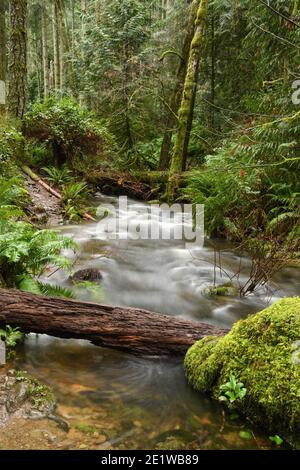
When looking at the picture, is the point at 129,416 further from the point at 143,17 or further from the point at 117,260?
the point at 143,17

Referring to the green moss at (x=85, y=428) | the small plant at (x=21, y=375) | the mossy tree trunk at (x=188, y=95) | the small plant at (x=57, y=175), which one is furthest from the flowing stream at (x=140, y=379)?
the mossy tree trunk at (x=188, y=95)

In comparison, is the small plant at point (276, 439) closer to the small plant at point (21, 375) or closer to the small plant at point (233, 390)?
the small plant at point (233, 390)

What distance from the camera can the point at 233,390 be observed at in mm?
3016

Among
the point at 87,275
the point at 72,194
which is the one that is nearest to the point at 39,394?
the point at 87,275

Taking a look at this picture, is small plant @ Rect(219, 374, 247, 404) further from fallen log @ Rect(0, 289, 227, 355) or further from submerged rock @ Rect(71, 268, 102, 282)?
submerged rock @ Rect(71, 268, 102, 282)

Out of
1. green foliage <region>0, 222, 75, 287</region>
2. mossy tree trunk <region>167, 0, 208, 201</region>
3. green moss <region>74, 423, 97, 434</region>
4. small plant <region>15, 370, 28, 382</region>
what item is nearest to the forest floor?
mossy tree trunk <region>167, 0, 208, 201</region>

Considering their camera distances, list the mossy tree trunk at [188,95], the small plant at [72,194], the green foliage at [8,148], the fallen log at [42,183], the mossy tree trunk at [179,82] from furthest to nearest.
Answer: the mossy tree trunk at [179,82], the mossy tree trunk at [188,95], the small plant at [72,194], the fallen log at [42,183], the green foliage at [8,148]

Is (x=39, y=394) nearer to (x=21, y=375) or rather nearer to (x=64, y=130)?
(x=21, y=375)

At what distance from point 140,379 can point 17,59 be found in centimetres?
997

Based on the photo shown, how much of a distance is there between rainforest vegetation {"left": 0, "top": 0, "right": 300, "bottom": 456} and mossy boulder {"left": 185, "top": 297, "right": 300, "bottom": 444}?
1cm

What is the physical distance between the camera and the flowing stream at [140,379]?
273 cm

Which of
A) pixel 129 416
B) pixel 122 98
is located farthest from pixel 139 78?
pixel 129 416

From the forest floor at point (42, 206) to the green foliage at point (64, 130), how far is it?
1451 mm

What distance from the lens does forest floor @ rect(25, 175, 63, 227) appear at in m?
8.97
